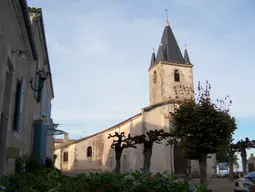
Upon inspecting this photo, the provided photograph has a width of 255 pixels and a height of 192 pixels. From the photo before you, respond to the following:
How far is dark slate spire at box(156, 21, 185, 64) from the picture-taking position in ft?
131

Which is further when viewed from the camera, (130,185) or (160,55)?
(160,55)

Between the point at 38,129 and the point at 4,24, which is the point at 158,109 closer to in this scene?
the point at 38,129

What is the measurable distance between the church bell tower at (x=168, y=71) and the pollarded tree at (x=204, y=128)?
22.7 m

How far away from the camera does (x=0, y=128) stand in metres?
7.02

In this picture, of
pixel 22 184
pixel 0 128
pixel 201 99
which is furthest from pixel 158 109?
pixel 22 184

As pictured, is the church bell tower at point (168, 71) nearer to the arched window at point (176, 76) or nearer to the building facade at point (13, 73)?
the arched window at point (176, 76)

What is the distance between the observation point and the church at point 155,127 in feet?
108

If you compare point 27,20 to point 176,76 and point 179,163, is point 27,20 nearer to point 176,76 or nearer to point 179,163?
point 179,163

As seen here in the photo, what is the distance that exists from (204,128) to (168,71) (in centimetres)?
2577

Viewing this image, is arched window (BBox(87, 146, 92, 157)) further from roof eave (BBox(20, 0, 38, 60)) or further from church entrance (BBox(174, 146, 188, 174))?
roof eave (BBox(20, 0, 38, 60))

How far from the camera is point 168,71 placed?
1522 inches

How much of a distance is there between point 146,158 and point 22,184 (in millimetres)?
9059

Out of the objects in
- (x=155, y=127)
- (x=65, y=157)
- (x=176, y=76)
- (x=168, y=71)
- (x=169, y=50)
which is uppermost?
(x=169, y=50)

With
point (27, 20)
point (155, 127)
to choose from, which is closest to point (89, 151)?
point (155, 127)
